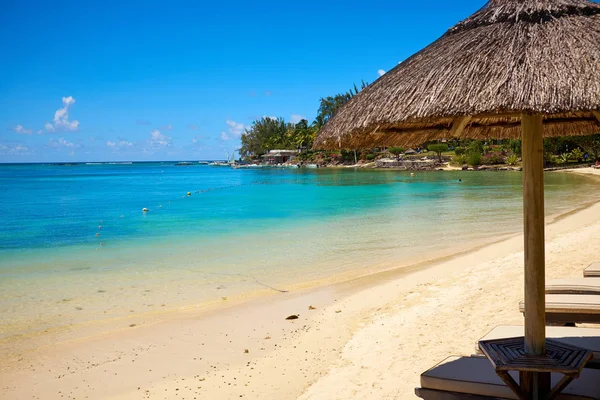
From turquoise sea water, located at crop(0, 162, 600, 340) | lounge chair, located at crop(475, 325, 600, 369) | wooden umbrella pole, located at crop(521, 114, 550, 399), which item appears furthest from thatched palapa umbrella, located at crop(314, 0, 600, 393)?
turquoise sea water, located at crop(0, 162, 600, 340)

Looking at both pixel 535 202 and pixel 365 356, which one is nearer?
pixel 535 202

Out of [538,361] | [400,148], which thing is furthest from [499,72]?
[400,148]

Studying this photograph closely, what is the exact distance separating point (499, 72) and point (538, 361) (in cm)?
146

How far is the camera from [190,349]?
4953mm

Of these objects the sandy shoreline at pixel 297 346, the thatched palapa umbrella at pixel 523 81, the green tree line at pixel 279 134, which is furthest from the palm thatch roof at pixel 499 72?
the green tree line at pixel 279 134

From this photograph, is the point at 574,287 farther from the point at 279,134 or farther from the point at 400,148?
the point at 279,134

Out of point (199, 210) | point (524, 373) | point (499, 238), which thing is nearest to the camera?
point (524, 373)

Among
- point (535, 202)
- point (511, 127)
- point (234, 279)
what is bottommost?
point (234, 279)

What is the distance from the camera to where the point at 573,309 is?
3311 mm

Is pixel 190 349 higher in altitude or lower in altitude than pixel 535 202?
lower

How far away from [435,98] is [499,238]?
9433 mm

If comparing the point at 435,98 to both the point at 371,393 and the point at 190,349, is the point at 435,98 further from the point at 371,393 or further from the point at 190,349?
the point at 190,349

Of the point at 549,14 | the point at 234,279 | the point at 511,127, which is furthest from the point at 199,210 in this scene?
the point at 549,14

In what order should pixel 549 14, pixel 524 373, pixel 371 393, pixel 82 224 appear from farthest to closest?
1. pixel 82 224
2. pixel 371 393
3. pixel 549 14
4. pixel 524 373
